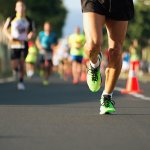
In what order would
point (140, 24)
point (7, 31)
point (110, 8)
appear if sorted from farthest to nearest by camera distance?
point (140, 24) < point (7, 31) < point (110, 8)

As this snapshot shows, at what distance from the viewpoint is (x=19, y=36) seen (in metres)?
17.5

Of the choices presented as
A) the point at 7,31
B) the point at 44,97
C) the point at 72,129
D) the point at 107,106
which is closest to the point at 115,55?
the point at 107,106

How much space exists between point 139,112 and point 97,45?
120 centimetres

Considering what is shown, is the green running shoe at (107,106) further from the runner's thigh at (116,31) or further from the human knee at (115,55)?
the runner's thigh at (116,31)

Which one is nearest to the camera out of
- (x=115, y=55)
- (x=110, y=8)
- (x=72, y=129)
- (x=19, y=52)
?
(x=72, y=129)

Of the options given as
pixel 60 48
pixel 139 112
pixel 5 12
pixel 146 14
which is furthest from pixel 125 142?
pixel 146 14

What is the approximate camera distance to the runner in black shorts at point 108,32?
8.42 metres

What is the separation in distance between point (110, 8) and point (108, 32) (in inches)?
15.7

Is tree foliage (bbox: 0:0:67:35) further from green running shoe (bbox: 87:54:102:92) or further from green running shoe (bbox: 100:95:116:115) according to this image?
green running shoe (bbox: 100:95:116:115)

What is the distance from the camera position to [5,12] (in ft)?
168

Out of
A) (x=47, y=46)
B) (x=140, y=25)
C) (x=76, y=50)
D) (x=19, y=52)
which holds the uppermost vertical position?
(x=19, y=52)

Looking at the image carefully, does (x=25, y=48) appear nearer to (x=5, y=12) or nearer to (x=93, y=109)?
(x=93, y=109)

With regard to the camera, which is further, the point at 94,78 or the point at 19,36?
the point at 19,36

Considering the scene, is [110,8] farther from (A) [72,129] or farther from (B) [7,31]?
(B) [7,31]
